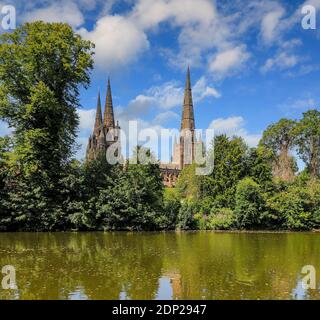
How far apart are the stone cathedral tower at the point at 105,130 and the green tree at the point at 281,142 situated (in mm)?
38059

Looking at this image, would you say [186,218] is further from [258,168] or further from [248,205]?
[258,168]

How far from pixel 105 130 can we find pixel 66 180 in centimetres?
6057

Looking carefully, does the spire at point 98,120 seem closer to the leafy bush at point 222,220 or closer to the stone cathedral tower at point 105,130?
the stone cathedral tower at point 105,130

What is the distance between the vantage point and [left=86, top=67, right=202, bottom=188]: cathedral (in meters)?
90.8

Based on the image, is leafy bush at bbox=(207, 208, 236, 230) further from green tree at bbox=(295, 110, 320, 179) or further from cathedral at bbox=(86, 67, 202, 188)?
cathedral at bbox=(86, 67, 202, 188)

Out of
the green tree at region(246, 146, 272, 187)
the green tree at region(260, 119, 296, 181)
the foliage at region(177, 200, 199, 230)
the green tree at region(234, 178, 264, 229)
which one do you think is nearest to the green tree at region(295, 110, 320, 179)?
the green tree at region(260, 119, 296, 181)

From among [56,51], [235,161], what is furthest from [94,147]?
[56,51]

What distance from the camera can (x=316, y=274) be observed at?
46.8 feet

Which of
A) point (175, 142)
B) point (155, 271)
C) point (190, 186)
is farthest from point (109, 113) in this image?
point (155, 271)

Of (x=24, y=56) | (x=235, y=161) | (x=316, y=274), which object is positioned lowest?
(x=316, y=274)

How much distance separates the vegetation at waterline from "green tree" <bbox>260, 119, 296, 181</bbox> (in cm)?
1940

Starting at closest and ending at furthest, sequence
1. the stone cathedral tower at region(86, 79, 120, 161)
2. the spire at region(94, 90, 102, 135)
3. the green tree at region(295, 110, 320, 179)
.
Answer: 1. the green tree at region(295, 110, 320, 179)
2. the stone cathedral tower at region(86, 79, 120, 161)
3. the spire at region(94, 90, 102, 135)
